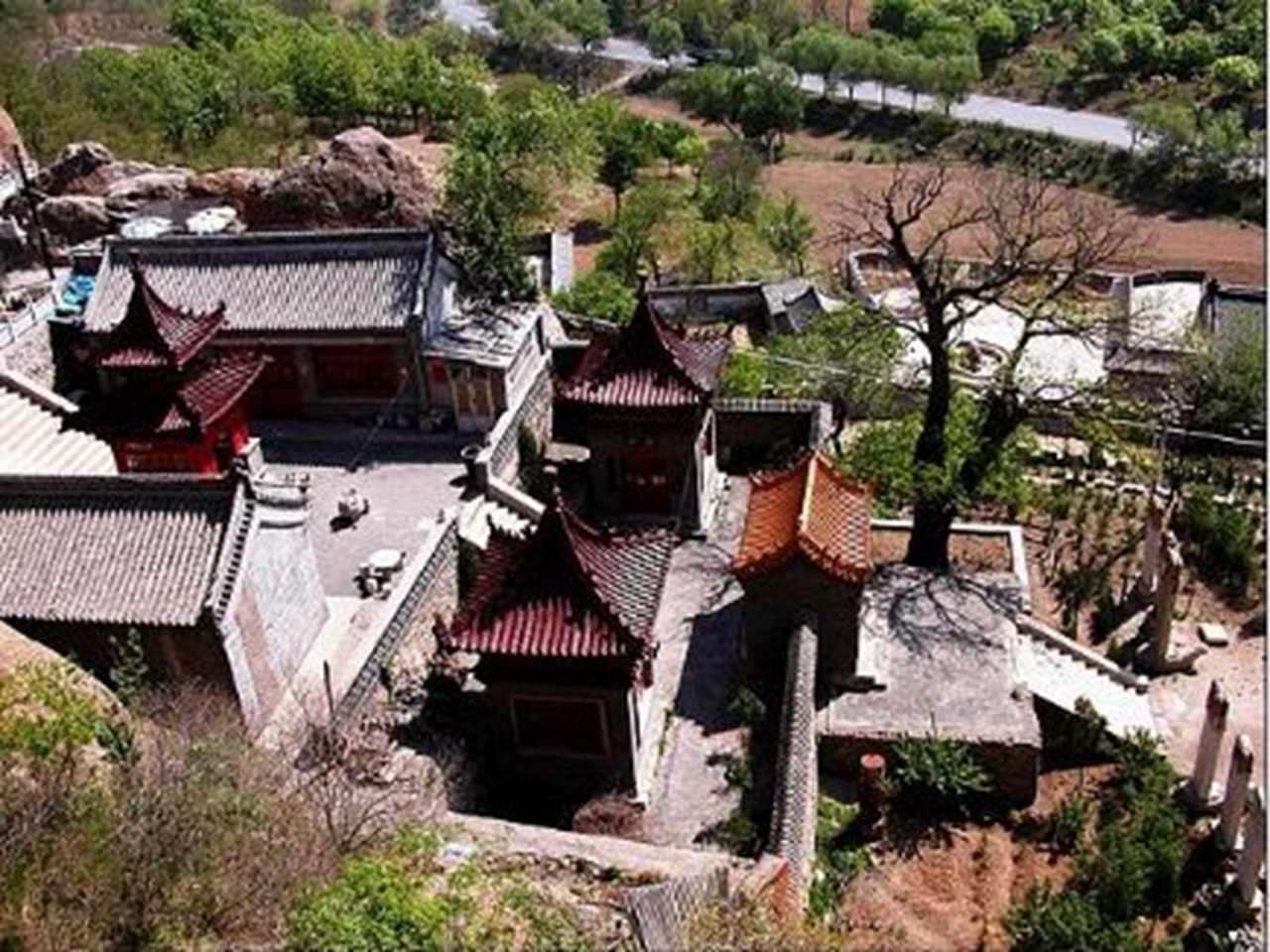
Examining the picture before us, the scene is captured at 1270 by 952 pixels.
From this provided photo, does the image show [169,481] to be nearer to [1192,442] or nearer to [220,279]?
[220,279]

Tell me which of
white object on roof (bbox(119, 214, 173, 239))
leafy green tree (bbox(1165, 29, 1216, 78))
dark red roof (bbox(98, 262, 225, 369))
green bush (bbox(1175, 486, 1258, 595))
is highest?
dark red roof (bbox(98, 262, 225, 369))

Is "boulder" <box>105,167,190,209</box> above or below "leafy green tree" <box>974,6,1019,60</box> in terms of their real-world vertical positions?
above

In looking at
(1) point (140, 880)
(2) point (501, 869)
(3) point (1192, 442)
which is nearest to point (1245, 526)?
(3) point (1192, 442)

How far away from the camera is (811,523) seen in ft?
83.7

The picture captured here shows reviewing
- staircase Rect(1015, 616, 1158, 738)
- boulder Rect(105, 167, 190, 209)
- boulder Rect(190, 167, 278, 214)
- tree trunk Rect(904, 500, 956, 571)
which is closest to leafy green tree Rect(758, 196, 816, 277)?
boulder Rect(190, 167, 278, 214)

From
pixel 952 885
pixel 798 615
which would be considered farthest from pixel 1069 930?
pixel 798 615

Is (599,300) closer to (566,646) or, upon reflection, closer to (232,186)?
(232,186)

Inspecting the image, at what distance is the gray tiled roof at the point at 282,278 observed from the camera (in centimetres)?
3312

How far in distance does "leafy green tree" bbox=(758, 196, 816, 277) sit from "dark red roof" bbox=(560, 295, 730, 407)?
24.8m

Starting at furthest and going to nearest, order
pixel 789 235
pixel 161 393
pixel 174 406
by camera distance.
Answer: pixel 789 235 → pixel 161 393 → pixel 174 406

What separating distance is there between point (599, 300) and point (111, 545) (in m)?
20.9

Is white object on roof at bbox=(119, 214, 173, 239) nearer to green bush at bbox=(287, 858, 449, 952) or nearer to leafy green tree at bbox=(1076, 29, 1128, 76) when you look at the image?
green bush at bbox=(287, 858, 449, 952)

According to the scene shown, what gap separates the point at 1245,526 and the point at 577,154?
3184 cm

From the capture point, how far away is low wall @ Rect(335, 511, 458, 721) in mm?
23406
